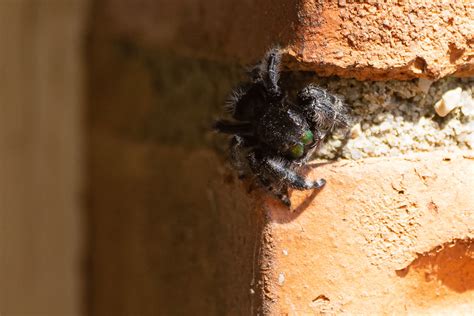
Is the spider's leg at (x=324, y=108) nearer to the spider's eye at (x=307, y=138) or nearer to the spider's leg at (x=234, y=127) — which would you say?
the spider's eye at (x=307, y=138)

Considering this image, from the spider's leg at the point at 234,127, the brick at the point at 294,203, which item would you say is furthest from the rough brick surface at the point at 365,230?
the spider's leg at the point at 234,127

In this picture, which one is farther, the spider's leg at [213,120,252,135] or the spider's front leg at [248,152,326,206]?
the spider's leg at [213,120,252,135]

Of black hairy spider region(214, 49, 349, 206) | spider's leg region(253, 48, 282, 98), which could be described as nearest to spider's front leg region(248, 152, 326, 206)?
black hairy spider region(214, 49, 349, 206)

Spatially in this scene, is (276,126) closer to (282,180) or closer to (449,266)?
(282,180)

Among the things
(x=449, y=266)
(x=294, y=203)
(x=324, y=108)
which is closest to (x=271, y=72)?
(x=324, y=108)

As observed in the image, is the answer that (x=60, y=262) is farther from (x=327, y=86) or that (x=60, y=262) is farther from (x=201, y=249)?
(x=327, y=86)

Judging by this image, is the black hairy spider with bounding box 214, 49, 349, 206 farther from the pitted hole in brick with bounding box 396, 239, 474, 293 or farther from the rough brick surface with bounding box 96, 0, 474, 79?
the pitted hole in brick with bounding box 396, 239, 474, 293

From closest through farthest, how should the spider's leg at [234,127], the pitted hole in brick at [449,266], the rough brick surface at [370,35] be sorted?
1. the rough brick surface at [370,35]
2. the pitted hole in brick at [449,266]
3. the spider's leg at [234,127]

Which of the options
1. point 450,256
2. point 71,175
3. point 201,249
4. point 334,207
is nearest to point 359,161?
point 334,207
